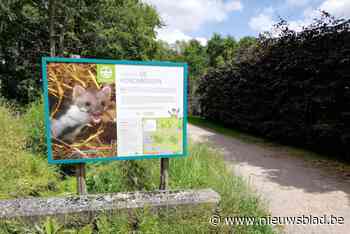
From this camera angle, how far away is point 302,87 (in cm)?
623

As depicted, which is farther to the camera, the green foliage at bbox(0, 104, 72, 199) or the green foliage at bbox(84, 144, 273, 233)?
the green foliage at bbox(0, 104, 72, 199)

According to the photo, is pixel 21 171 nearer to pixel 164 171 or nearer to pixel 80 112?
pixel 80 112

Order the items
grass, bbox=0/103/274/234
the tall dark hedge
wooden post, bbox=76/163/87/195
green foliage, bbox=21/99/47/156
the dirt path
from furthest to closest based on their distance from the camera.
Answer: the tall dark hedge, green foliage, bbox=21/99/47/156, the dirt path, wooden post, bbox=76/163/87/195, grass, bbox=0/103/274/234

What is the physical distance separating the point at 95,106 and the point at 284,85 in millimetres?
6278

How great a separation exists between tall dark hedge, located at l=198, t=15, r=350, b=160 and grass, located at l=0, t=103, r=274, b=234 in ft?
11.9

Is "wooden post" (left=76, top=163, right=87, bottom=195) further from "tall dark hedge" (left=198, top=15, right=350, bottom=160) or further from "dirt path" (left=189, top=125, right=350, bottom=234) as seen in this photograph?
"tall dark hedge" (left=198, top=15, right=350, bottom=160)

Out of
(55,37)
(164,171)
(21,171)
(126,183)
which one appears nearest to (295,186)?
(164,171)

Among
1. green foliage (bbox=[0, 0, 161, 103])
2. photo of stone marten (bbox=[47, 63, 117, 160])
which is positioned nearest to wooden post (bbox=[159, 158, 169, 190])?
photo of stone marten (bbox=[47, 63, 117, 160])

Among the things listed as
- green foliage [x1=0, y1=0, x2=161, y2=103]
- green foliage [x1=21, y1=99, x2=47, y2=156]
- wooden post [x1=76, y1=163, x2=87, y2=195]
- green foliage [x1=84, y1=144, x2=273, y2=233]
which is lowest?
green foliage [x1=84, y1=144, x2=273, y2=233]

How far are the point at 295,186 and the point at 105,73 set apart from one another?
3651 millimetres

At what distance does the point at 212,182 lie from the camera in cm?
299

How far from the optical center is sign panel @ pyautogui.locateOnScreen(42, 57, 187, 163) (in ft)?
7.46

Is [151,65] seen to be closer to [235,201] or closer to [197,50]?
[235,201]

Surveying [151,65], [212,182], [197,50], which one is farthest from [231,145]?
[197,50]
